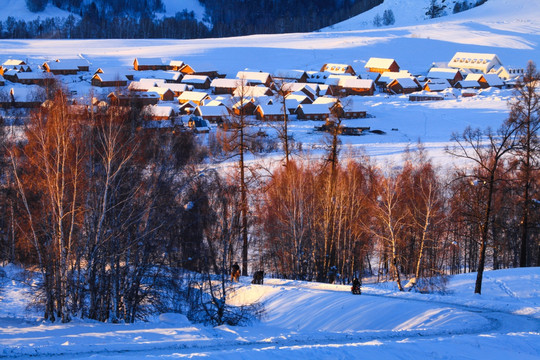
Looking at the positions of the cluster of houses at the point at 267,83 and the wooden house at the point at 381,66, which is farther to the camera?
the wooden house at the point at 381,66

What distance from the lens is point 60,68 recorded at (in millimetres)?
69250

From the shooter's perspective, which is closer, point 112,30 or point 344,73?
point 344,73

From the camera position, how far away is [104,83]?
63.2m

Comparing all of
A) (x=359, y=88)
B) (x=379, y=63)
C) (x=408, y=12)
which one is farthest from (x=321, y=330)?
(x=408, y=12)

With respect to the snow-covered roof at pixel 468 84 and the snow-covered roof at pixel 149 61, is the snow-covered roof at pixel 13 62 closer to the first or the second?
the snow-covered roof at pixel 149 61

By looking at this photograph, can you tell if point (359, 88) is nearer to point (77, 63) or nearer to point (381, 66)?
point (381, 66)

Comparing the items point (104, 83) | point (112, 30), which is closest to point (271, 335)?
point (104, 83)

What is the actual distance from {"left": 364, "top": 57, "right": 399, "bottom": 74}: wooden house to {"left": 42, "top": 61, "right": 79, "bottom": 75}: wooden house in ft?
134

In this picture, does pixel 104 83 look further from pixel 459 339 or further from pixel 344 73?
pixel 459 339

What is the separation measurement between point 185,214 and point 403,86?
54036 mm

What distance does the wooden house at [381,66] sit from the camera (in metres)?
78.9

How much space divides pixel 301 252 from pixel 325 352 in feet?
29.8

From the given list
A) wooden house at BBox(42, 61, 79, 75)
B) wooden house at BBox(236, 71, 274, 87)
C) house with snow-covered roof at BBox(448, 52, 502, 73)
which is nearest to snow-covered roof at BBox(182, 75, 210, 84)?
wooden house at BBox(236, 71, 274, 87)

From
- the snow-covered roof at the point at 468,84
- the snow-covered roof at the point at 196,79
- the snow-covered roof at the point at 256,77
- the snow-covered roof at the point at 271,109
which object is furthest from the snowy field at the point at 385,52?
the snow-covered roof at the point at 256,77
